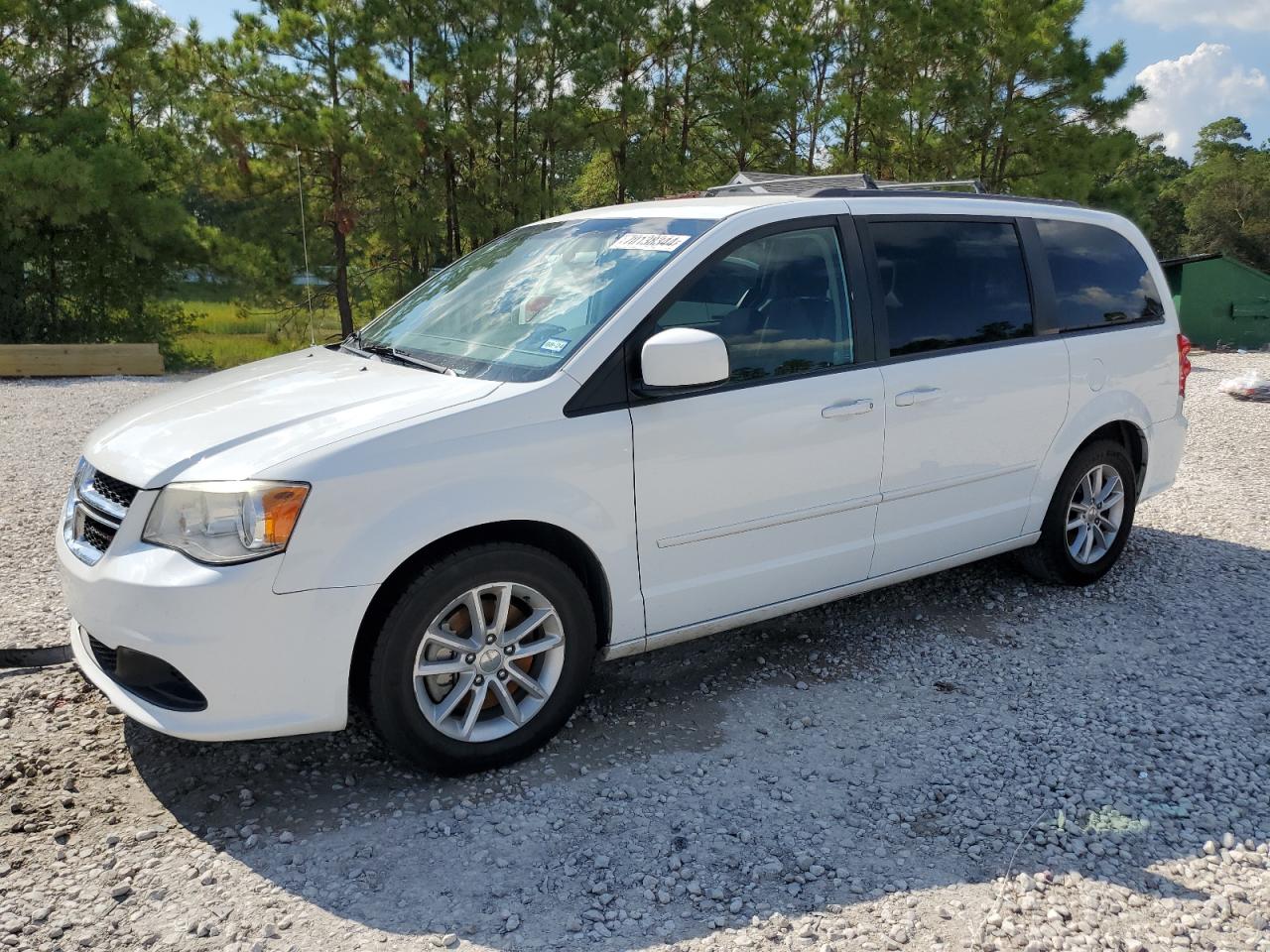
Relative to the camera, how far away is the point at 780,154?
2128cm

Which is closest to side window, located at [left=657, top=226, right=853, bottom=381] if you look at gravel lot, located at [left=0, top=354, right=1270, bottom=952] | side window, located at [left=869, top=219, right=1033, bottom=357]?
side window, located at [left=869, top=219, right=1033, bottom=357]

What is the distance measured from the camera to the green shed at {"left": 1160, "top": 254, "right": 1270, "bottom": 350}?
70.3 ft

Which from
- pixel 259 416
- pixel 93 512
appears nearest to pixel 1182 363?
pixel 259 416

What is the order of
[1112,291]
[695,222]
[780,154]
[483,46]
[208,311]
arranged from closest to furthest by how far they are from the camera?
[695,222], [1112,291], [483,46], [208,311], [780,154]

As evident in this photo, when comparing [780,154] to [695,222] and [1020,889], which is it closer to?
[695,222]

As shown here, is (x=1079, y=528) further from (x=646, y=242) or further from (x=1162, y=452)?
(x=646, y=242)

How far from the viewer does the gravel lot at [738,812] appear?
2.71m

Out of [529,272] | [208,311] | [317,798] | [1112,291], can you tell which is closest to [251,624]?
[317,798]

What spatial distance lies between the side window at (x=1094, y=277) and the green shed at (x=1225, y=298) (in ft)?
61.1

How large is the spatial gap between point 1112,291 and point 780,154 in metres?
17.2

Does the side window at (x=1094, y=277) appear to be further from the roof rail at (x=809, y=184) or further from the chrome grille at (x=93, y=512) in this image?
the chrome grille at (x=93, y=512)

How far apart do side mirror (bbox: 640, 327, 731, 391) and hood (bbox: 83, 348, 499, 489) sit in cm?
53

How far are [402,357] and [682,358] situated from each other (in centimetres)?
120

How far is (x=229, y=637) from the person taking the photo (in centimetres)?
288
